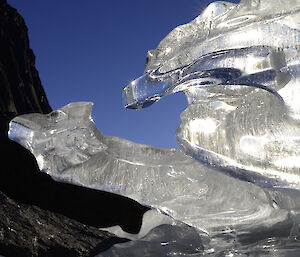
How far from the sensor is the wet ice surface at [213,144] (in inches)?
27.9

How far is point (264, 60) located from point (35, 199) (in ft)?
2.19

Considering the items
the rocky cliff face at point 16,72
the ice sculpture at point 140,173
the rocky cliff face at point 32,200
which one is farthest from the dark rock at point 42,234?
the rocky cliff face at point 16,72

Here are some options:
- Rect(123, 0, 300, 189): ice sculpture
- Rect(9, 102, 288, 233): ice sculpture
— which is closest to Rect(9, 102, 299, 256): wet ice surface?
Rect(9, 102, 288, 233): ice sculpture

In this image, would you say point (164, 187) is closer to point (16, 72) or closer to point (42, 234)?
point (42, 234)

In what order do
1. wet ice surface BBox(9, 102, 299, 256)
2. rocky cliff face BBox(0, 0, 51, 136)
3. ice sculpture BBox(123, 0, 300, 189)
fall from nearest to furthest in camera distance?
1. ice sculpture BBox(123, 0, 300, 189)
2. wet ice surface BBox(9, 102, 299, 256)
3. rocky cliff face BBox(0, 0, 51, 136)

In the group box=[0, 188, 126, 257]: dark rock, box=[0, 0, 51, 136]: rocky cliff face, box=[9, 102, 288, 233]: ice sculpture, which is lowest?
box=[0, 188, 126, 257]: dark rock

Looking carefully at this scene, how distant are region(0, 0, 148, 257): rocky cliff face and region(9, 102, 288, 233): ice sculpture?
0.31ft

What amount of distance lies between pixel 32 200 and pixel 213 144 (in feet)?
1.61

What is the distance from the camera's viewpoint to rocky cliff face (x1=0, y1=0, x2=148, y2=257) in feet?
2.59

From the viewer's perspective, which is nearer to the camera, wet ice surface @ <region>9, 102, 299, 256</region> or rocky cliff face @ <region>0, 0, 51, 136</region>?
wet ice surface @ <region>9, 102, 299, 256</region>

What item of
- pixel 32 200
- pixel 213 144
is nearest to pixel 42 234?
pixel 32 200

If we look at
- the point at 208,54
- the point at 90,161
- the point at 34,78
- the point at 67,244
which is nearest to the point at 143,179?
the point at 90,161

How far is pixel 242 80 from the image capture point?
0.74m

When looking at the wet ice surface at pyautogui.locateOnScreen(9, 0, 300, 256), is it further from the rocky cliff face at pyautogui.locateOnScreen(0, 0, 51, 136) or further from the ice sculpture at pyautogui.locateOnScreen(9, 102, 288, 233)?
the rocky cliff face at pyautogui.locateOnScreen(0, 0, 51, 136)
